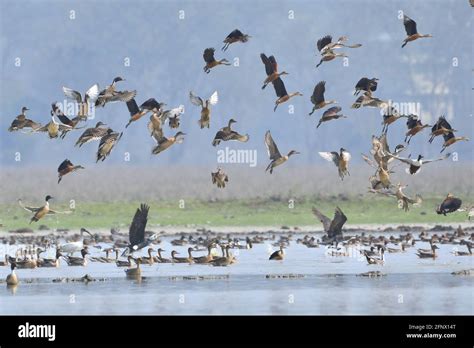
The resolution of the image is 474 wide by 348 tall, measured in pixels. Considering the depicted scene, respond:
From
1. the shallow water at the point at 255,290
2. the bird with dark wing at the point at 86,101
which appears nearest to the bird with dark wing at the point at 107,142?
the bird with dark wing at the point at 86,101

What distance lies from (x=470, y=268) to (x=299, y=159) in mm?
61143

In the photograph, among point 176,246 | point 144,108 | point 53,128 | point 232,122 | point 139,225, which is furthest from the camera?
point 176,246

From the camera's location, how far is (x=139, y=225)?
27297 mm

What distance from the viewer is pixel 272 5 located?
120250 millimetres

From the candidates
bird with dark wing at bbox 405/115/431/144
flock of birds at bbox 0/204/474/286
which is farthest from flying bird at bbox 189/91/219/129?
bird with dark wing at bbox 405/115/431/144

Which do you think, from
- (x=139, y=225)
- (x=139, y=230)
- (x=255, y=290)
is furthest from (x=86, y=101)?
(x=255, y=290)

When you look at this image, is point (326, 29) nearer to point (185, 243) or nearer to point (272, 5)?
point (272, 5)

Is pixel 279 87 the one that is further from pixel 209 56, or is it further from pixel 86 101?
pixel 86 101

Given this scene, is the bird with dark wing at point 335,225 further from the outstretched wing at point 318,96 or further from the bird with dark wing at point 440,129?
the bird with dark wing at point 440,129

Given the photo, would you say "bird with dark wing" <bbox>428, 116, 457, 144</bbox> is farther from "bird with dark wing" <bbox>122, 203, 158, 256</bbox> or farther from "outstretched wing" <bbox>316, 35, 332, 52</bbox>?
"bird with dark wing" <bbox>122, 203, 158, 256</bbox>

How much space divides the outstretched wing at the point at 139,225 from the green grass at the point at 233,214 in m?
19.4

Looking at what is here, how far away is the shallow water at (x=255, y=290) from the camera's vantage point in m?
22.3

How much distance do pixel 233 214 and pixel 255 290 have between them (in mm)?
29600

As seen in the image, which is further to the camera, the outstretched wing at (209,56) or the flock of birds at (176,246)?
the flock of birds at (176,246)
